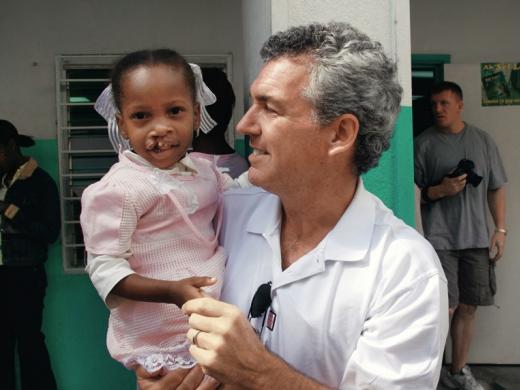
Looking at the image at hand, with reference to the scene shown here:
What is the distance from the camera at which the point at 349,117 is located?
5.11ft

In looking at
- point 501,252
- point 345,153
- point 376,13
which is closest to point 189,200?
point 345,153

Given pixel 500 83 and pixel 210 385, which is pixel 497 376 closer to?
pixel 500 83

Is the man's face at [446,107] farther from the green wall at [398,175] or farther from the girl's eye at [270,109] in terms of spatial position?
the girl's eye at [270,109]

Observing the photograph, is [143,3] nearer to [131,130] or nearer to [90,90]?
[90,90]

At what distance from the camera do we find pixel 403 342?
53.2 inches

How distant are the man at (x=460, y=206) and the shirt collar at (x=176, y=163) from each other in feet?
8.96

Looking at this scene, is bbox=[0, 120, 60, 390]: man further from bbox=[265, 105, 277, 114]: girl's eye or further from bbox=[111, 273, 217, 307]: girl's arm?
bbox=[265, 105, 277, 114]: girl's eye

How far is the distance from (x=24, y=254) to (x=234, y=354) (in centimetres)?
277

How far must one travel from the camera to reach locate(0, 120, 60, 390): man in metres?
3.72

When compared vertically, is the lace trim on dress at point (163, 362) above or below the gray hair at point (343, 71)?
below

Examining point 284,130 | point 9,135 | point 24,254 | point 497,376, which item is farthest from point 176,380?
point 497,376

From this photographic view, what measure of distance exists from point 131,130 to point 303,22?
3.28 ft

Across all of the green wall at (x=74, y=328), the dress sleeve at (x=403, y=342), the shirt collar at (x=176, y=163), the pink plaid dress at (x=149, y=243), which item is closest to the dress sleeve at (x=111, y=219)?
the pink plaid dress at (x=149, y=243)

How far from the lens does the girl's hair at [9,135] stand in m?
3.69
